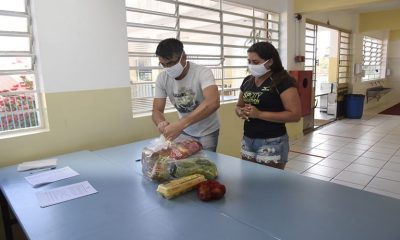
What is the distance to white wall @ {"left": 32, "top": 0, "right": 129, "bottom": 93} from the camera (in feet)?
7.24

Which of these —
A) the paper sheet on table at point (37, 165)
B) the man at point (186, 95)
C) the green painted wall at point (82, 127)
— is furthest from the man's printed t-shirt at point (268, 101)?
the paper sheet on table at point (37, 165)

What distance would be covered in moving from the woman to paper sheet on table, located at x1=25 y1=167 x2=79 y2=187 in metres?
1.19

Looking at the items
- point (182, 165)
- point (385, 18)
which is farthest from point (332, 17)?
point (182, 165)

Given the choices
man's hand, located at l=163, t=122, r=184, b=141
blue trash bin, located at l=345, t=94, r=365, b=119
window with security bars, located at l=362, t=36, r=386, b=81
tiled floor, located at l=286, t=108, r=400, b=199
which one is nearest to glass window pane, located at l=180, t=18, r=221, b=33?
man's hand, located at l=163, t=122, r=184, b=141

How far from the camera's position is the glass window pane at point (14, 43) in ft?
7.05

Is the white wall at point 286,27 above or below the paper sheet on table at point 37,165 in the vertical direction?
above

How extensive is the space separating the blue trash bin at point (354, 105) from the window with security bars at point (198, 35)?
373 cm

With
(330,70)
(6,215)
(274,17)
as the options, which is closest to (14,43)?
(6,215)

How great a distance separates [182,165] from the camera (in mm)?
1546

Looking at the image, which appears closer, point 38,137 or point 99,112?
point 38,137

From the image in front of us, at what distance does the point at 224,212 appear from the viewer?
123 centimetres

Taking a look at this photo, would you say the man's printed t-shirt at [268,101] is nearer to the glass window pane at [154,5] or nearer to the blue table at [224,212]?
the blue table at [224,212]

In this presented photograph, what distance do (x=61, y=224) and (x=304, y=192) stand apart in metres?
1.09

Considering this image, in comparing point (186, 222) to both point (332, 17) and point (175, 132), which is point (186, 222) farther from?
point (332, 17)
